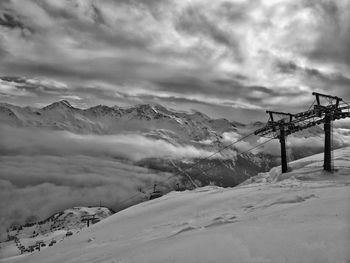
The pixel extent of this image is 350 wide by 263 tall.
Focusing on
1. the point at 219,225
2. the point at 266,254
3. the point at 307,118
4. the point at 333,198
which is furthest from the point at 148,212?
the point at 307,118

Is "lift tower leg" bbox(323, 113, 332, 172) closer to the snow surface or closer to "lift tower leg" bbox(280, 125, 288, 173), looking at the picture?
"lift tower leg" bbox(280, 125, 288, 173)

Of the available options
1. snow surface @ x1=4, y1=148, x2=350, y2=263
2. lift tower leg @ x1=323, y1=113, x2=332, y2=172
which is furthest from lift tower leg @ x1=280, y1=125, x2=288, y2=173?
snow surface @ x1=4, y1=148, x2=350, y2=263

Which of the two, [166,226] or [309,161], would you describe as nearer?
[166,226]

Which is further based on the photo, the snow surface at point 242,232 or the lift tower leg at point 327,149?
the lift tower leg at point 327,149

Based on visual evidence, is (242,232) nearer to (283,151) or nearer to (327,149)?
(327,149)

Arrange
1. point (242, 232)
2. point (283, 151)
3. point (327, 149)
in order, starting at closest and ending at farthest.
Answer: point (242, 232) → point (327, 149) → point (283, 151)

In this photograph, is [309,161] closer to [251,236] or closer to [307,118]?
[307,118]

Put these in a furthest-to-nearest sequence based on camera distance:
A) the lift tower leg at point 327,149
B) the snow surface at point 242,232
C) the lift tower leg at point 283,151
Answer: the lift tower leg at point 283,151, the lift tower leg at point 327,149, the snow surface at point 242,232

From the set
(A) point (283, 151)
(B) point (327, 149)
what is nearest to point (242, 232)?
(B) point (327, 149)

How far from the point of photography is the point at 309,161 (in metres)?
41.1

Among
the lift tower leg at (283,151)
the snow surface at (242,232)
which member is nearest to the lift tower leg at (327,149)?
the lift tower leg at (283,151)

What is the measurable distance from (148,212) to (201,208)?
5.97 meters

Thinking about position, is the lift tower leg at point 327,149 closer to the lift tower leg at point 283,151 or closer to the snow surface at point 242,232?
the lift tower leg at point 283,151

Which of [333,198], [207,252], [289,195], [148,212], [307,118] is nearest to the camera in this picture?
[207,252]
